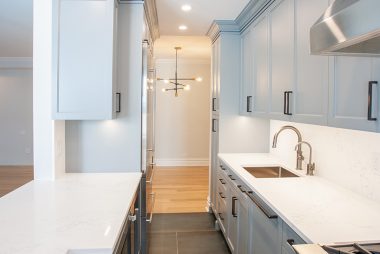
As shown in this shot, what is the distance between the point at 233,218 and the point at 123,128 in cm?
131

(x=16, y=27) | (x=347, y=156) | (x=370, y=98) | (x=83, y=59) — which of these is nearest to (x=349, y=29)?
(x=370, y=98)

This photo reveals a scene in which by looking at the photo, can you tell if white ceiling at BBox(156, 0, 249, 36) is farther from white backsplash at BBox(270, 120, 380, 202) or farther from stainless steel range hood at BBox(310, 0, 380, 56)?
stainless steel range hood at BBox(310, 0, 380, 56)

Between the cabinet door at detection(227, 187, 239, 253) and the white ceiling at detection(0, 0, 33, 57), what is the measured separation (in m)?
3.15

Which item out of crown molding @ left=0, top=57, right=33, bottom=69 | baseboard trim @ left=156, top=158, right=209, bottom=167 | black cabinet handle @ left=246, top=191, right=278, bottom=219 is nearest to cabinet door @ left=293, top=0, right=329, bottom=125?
black cabinet handle @ left=246, top=191, right=278, bottom=219

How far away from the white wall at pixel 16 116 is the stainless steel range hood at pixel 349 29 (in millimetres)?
7789

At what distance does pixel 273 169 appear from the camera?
2941 mm

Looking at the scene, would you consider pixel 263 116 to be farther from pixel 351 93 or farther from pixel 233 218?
pixel 351 93

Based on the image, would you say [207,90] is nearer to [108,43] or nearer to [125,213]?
[108,43]

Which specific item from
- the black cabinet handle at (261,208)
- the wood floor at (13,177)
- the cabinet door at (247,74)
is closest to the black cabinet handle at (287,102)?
the black cabinet handle at (261,208)

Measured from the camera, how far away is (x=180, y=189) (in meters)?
5.43

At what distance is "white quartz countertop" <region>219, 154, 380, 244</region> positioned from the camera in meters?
1.32

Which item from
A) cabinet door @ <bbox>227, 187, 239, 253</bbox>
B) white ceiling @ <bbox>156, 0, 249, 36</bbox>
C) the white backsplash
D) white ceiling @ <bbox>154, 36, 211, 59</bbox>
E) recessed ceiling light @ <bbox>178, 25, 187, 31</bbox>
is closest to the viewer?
the white backsplash

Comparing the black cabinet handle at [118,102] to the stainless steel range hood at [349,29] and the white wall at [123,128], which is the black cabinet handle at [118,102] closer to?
the white wall at [123,128]

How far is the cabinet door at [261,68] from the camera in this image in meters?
2.78
